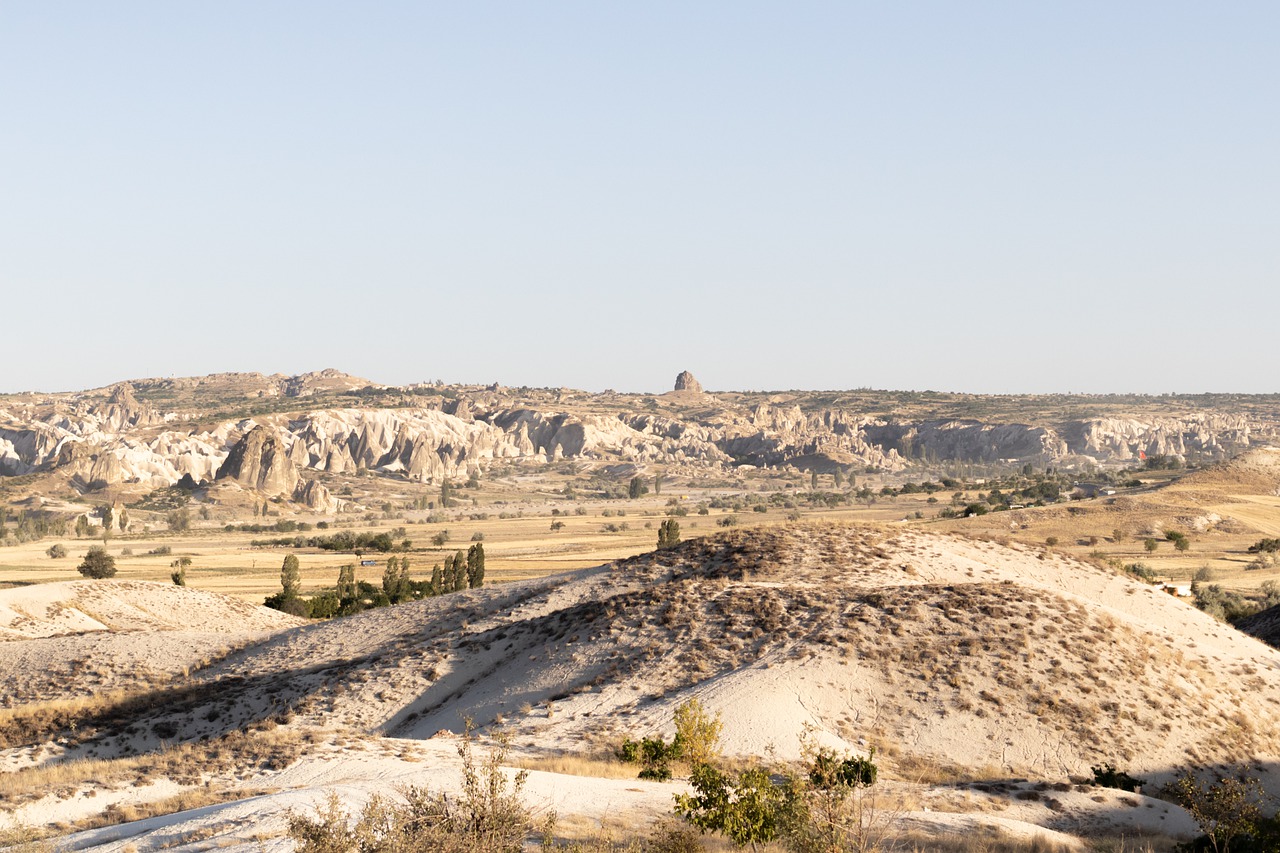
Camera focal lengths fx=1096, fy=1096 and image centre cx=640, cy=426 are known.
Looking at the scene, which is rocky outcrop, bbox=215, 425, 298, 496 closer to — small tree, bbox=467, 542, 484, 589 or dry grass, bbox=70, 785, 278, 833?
small tree, bbox=467, 542, 484, 589

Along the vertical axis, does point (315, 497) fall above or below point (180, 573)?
below

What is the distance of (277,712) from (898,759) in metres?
15.3

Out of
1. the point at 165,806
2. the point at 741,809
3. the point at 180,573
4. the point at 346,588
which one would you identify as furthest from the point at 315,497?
the point at 741,809

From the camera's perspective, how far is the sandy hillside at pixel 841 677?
71.4 feet

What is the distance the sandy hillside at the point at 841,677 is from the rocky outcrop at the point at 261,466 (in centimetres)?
11819

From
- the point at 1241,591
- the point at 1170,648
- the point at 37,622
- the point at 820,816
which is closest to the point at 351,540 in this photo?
the point at 37,622

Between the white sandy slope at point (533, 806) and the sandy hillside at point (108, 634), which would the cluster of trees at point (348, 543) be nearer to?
the sandy hillside at point (108, 634)

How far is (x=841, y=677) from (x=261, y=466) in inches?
5379

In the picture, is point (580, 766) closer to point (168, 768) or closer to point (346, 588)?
point (168, 768)

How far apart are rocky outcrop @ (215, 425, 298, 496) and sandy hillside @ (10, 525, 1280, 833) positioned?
388ft

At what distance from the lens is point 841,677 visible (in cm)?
2405

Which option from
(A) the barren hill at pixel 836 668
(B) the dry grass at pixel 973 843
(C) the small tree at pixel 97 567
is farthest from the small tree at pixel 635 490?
(B) the dry grass at pixel 973 843

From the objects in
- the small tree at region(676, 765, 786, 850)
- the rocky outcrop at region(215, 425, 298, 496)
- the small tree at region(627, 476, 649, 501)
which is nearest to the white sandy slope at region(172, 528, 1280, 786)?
the small tree at region(676, 765, 786, 850)

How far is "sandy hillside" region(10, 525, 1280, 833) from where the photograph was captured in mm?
21750
